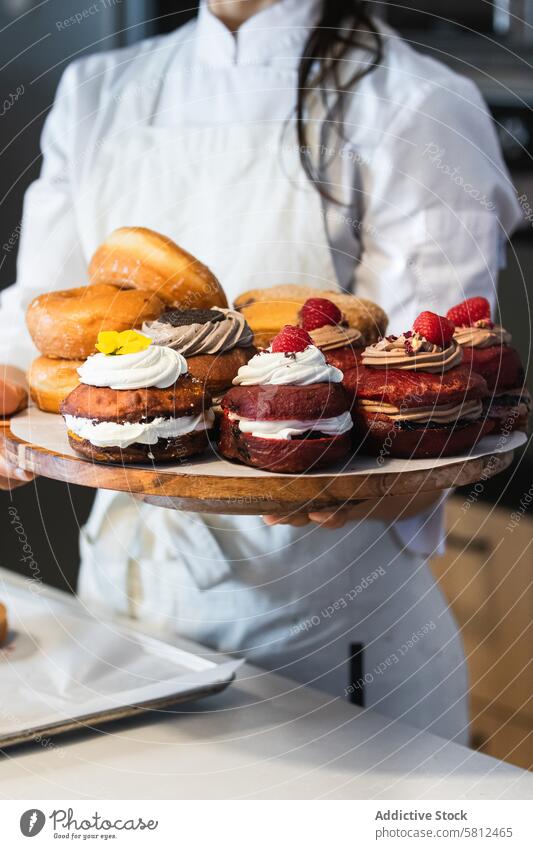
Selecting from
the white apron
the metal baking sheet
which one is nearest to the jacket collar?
the white apron

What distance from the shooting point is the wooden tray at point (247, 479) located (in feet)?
2.94

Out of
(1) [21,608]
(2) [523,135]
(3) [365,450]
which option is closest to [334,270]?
(3) [365,450]

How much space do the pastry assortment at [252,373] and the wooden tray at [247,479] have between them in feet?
0.07

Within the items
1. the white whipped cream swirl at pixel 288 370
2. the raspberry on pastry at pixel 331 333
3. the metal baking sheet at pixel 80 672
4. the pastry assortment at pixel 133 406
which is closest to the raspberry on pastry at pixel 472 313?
the raspberry on pastry at pixel 331 333

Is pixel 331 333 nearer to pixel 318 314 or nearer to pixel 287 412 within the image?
pixel 318 314

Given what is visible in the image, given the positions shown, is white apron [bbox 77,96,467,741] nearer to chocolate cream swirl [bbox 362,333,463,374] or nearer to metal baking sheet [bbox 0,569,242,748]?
metal baking sheet [bbox 0,569,242,748]

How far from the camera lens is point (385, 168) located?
4.85 ft

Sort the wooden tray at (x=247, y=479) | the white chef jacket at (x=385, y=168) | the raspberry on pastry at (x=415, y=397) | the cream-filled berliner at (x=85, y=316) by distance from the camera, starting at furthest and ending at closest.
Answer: the white chef jacket at (x=385, y=168)
the cream-filled berliner at (x=85, y=316)
the raspberry on pastry at (x=415, y=397)
the wooden tray at (x=247, y=479)

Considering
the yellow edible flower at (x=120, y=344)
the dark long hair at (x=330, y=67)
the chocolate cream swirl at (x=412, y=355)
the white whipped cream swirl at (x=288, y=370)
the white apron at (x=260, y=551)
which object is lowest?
the white apron at (x=260, y=551)

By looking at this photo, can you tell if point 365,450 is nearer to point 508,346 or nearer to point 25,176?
point 508,346

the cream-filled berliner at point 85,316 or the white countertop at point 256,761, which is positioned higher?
the cream-filled berliner at point 85,316

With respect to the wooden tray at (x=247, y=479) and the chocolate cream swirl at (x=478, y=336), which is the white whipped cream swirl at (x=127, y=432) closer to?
the wooden tray at (x=247, y=479)

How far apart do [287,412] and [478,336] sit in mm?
298
